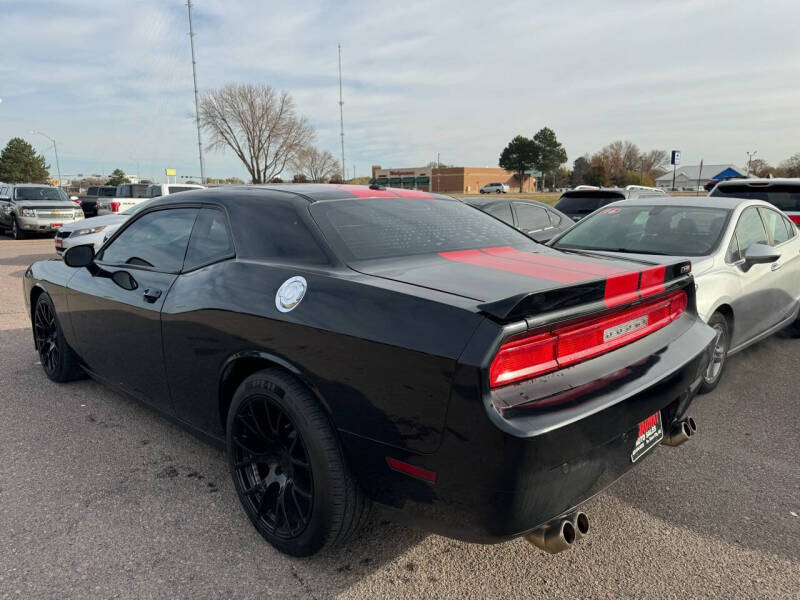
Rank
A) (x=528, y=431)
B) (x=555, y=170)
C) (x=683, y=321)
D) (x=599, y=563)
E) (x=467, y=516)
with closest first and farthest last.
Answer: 1. (x=528, y=431)
2. (x=467, y=516)
3. (x=599, y=563)
4. (x=683, y=321)
5. (x=555, y=170)

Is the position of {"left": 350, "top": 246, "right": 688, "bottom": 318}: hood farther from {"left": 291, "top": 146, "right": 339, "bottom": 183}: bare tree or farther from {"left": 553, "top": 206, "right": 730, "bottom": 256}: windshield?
{"left": 291, "top": 146, "right": 339, "bottom": 183}: bare tree

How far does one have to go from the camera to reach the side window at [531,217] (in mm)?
9406

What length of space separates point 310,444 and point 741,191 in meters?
7.66

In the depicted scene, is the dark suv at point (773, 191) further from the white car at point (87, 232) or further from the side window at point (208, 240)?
the white car at point (87, 232)

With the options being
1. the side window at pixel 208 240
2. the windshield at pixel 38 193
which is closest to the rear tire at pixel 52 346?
the side window at pixel 208 240

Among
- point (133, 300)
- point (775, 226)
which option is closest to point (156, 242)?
point (133, 300)

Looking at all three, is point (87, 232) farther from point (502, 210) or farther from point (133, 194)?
point (133, 194)

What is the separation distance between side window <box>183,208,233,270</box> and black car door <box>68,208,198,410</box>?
0.08 metres

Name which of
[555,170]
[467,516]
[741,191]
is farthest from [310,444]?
[555,170]

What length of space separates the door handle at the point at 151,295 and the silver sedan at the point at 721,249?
3.26 m

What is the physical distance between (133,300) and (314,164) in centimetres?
6093

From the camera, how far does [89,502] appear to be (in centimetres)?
282

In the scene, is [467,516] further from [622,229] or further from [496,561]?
[622,229]

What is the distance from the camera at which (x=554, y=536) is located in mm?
1962
